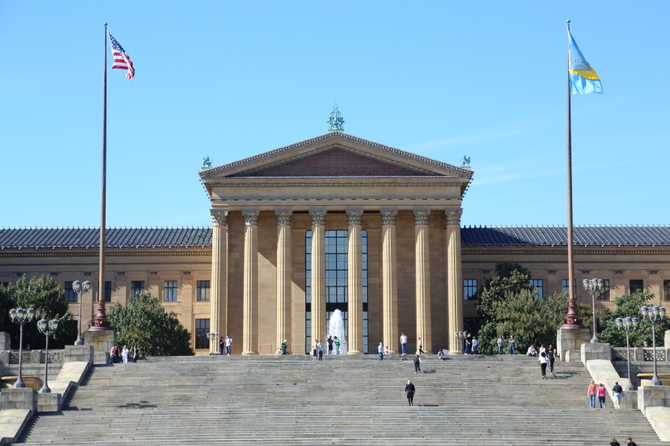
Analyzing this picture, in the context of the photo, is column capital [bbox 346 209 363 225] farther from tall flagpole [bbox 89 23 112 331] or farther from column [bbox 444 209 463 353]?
tall flagpole [bbox 89 23 112 331]

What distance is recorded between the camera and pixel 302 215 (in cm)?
8412

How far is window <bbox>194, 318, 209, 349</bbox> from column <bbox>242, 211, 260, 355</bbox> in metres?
9.29

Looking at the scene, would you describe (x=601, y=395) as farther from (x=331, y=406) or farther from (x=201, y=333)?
(x=201, y=333)

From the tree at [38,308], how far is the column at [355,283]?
64.6 feet

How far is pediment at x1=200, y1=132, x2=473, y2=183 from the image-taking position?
266ft

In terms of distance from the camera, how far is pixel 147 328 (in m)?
77.9

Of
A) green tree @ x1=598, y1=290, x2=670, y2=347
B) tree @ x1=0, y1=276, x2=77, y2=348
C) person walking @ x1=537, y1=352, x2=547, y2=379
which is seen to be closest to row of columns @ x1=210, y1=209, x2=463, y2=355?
tree @ x1=0, y1=276, x2=77, y2=348

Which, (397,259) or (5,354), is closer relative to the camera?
(5,354)

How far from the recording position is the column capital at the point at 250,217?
81.4 m

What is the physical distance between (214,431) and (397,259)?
34130mm

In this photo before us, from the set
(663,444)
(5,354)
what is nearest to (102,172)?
(5,354)

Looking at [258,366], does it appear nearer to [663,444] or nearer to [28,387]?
[28,387]

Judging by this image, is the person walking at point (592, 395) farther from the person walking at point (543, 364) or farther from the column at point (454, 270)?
the column at point (454, 270)

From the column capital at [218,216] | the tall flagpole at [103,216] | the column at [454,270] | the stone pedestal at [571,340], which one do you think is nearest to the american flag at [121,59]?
the tall flagpole at [103,216]
